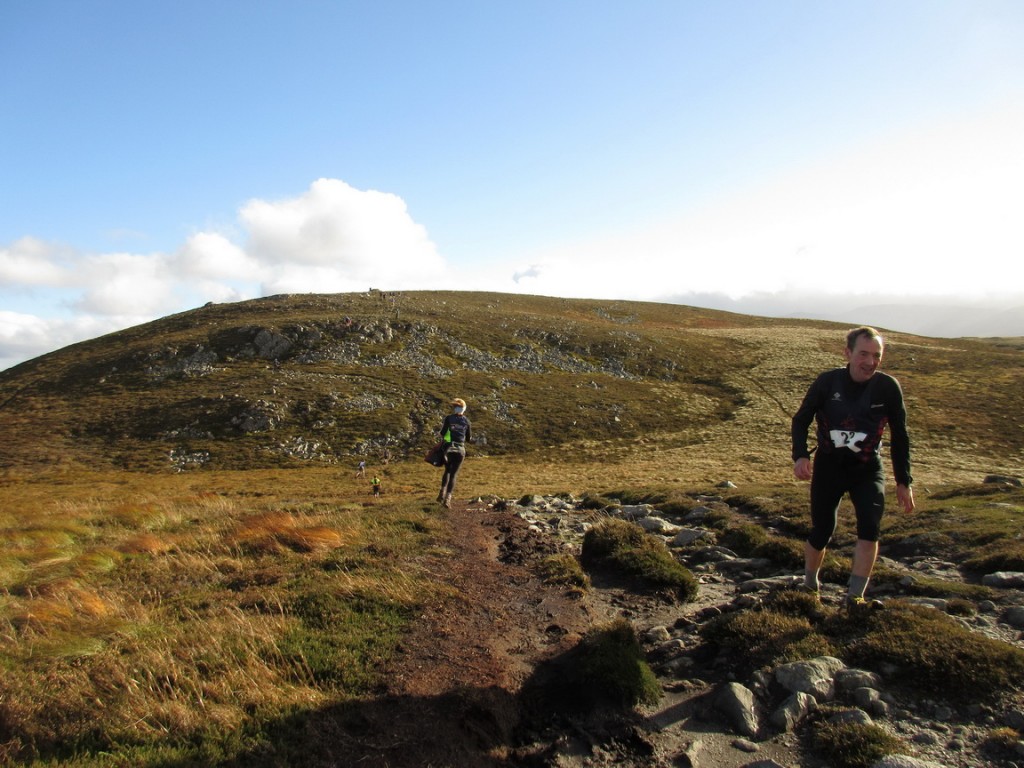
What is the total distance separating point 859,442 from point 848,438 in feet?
0.42

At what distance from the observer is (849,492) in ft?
24.0

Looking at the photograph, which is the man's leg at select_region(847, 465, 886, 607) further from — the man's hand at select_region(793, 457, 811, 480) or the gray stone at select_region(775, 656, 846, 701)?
the gray stone at select_region(775, 656, 846, 701)

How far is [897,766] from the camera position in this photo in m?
4.34

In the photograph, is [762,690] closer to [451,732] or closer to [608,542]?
[451,732]

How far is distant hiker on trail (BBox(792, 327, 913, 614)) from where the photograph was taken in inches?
272

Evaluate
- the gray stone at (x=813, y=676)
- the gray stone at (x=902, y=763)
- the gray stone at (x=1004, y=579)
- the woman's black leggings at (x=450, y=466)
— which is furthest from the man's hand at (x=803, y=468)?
the woman's black leggings at (x=450, y=466)

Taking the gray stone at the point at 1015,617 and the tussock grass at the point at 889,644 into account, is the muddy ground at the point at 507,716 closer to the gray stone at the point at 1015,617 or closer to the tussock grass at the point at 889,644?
the tussock grass at the point at 889,644

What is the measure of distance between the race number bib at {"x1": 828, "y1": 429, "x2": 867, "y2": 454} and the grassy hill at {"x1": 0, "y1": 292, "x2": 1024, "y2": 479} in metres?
32.7

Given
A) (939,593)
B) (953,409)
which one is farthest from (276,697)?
(953,409)

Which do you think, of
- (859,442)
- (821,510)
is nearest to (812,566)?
(821,510)

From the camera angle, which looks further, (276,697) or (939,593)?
(939,593)

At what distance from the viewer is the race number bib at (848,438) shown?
6965 mm

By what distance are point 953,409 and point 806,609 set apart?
62.9m

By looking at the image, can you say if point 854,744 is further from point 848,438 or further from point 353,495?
point 353,495
